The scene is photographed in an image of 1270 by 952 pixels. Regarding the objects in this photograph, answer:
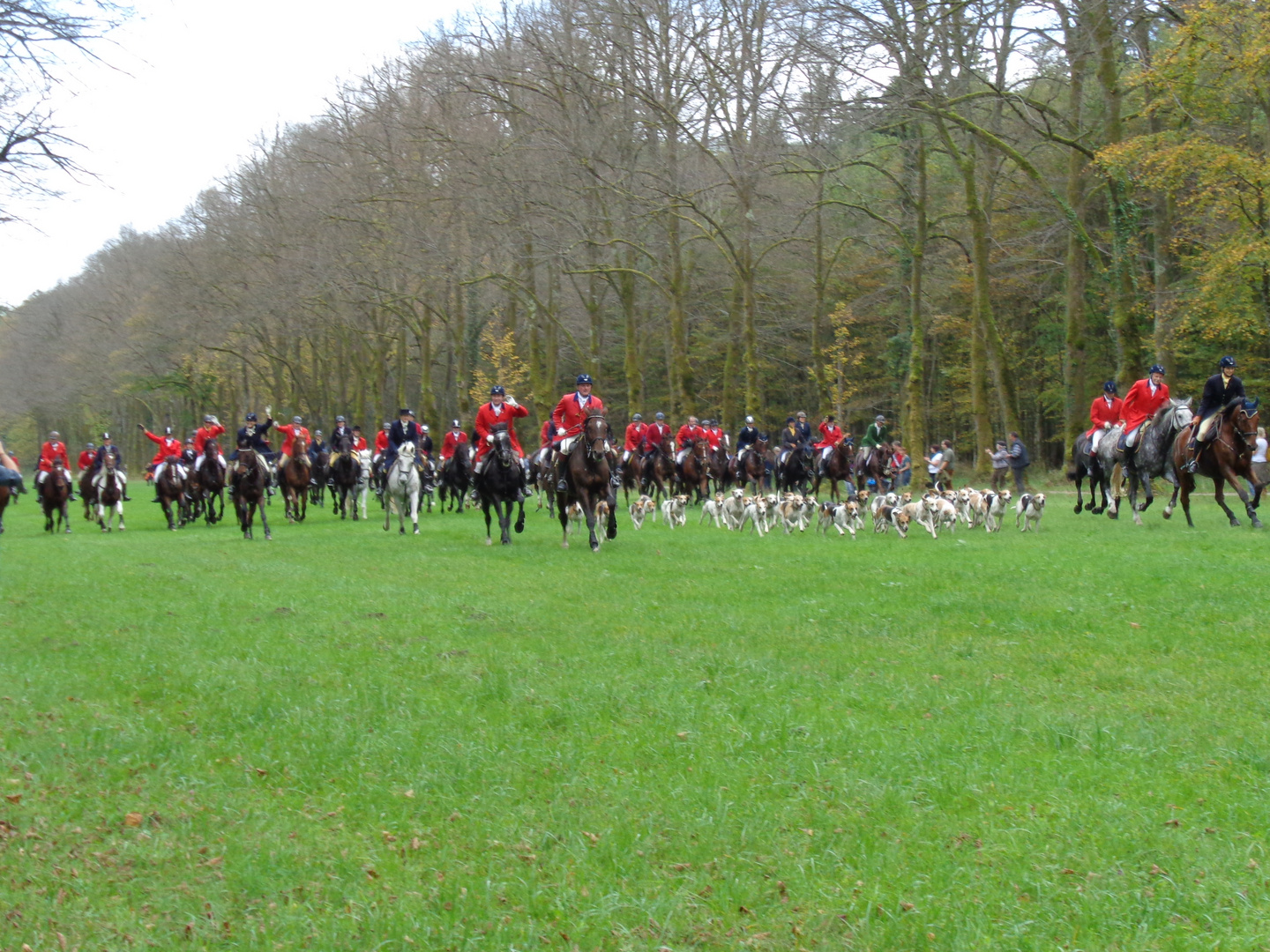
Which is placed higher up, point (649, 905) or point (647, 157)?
point (647, 157)

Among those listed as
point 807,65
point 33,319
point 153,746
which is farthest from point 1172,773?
point 33,319

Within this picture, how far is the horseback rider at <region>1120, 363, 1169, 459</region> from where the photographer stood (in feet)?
65.4

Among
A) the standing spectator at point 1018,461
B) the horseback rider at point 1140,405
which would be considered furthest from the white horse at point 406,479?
the standing spectator at point 1018,461

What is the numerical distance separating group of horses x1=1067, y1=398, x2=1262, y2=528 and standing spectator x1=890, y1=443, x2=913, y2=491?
915 centimetres

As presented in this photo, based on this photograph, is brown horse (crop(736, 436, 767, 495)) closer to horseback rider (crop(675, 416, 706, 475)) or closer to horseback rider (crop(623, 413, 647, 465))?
horseback rider (crop(675, 416, 706, 475))

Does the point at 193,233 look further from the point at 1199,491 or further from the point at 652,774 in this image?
the point at 652,774

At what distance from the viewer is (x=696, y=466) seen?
31391 millimetres

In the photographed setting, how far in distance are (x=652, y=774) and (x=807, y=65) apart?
2377 centimetres

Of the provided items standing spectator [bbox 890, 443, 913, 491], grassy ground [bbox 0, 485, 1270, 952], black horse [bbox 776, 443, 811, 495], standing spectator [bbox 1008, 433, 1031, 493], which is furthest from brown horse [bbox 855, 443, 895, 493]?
grassy ground [bbox 0, 485, 1270, 952]

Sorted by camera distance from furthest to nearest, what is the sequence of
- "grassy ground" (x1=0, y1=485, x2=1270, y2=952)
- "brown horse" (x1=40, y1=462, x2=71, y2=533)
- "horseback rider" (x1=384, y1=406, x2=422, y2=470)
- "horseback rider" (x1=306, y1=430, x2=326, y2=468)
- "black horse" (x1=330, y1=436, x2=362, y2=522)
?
"horseback rider" (x1=306, y1=430, x2=326, y2=468), "black horse" (x1=330, y1=436, x2=362, y2=522), "brown horse" (x1=40, y1=462, x2=71, y2=533), "horseback rider" (x1=384, y1=406, x2=422, y2=470), "grassy ground" (x1=0, y1=485, x2=1270, y2=952)

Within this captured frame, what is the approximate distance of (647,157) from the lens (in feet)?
120

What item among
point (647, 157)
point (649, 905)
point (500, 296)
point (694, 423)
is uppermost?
point (647, 157)

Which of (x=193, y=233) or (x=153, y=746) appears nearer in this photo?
(x=153, y=746)

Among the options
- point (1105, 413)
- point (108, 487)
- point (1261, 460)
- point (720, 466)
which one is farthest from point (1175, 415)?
point (108, 487)
